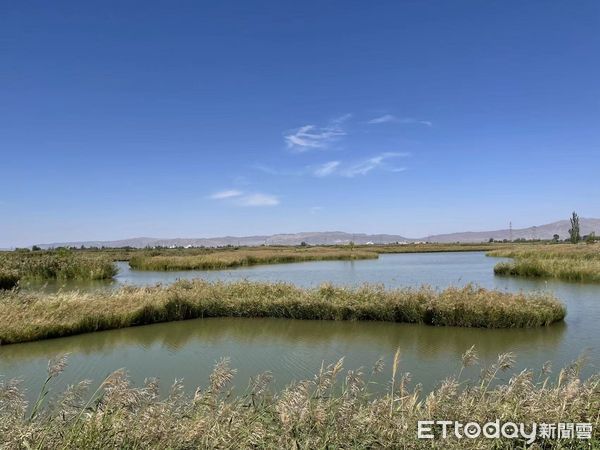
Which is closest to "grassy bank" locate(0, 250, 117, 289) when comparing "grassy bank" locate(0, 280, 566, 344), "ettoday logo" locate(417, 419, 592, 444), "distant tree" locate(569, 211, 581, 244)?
"grassy bank" locate(0, 280, 566, 344)

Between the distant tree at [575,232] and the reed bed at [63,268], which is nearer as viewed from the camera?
the reed bed at [63,268]

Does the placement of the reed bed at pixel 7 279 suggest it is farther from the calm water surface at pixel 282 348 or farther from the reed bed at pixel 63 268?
the calm water surface at pixel 282 348

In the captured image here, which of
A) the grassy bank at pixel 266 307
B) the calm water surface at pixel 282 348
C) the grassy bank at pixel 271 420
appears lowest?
the calm water surface at pixel 282 348

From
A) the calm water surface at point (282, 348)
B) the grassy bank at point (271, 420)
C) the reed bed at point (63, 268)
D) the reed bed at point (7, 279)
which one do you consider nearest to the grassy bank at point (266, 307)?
the calm water surface at point (282, 348)

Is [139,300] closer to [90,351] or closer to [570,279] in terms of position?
[90,351]

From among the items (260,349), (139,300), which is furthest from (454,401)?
(139,300)

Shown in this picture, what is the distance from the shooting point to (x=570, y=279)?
2511 cm

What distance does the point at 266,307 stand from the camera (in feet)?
49.2

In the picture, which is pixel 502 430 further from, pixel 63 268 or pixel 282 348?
pixel 63 268

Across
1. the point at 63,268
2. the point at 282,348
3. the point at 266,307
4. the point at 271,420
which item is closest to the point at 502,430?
the point at 271,420

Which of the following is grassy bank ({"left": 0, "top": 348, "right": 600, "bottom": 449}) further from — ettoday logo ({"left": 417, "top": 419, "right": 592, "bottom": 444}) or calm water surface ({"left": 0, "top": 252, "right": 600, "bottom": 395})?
calm water surface ({"left": 0, "top": 252, "right": 600, "bottom": 395})

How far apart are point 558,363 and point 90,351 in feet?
35.9

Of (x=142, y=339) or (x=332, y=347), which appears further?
(x=142, y=339)

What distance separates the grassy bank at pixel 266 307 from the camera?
41.6ft
